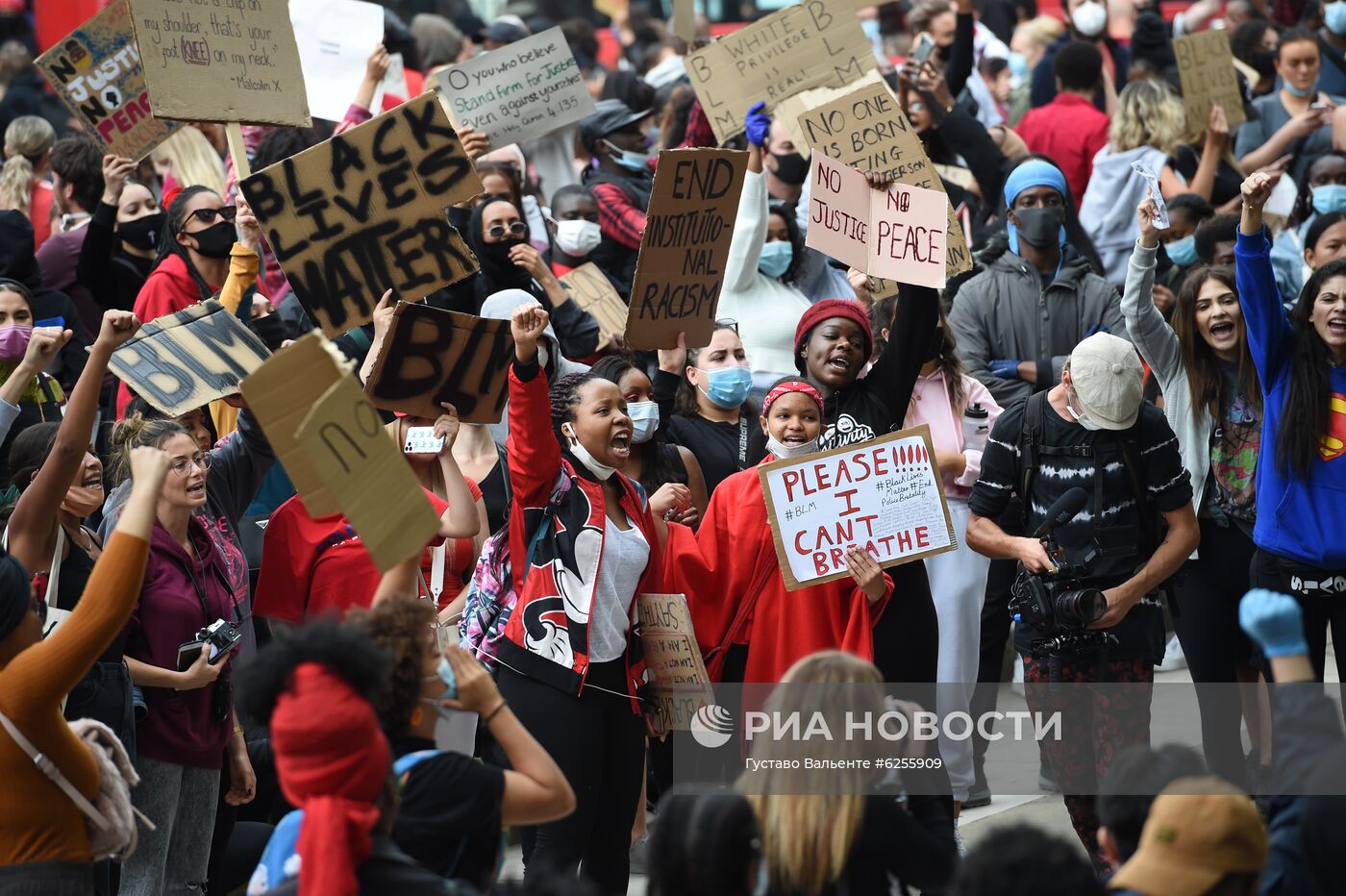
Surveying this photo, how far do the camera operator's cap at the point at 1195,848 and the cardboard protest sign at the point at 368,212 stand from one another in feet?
11.6

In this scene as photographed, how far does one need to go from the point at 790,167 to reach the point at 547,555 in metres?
4.90

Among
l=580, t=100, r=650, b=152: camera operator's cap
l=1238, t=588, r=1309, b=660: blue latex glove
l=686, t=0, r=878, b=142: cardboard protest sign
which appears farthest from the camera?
l=580, t=100, r=650, b=152: camera operator's cap

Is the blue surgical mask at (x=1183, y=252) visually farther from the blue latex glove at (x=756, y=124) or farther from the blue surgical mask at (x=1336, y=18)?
the blue surgical mask at (x=1336, y=18)

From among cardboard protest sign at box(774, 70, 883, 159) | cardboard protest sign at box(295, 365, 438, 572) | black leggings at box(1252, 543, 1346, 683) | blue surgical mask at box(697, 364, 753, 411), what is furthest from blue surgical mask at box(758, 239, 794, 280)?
cardboard protest sign at box(295, 365, 438, 572)

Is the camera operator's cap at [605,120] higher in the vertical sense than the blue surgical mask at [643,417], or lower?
higher

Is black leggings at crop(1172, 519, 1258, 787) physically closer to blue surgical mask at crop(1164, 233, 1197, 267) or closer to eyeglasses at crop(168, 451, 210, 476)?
blue surgical mask at crop(1164, 233, 1197, 267)

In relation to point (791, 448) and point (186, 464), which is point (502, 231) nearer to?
point (791, 448)

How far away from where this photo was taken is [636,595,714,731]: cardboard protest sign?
563cm

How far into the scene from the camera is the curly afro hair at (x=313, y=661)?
3504mm

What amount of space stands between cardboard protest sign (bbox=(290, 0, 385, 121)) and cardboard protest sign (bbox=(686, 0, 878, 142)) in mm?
1631

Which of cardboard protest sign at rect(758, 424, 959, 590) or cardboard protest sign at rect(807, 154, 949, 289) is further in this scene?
cardboard protest sign at rect(807, 154, 949, 289)

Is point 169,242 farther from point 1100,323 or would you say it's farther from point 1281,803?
point 1281,803

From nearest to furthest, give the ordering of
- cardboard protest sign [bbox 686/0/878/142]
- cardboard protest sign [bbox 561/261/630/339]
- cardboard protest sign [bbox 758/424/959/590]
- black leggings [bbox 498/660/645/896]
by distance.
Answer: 1. black leggings [bbox 498/660/645/896]
2. cardboard protest sign [bbox 758/424/959/590]
3. cardboard protest sign [bbox 561/261/630/339]
4. cardboard protest sign [bbox 686/0/878/142]

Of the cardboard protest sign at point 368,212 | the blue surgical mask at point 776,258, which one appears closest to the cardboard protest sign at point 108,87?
the cardboard protest sign at point 368,212
